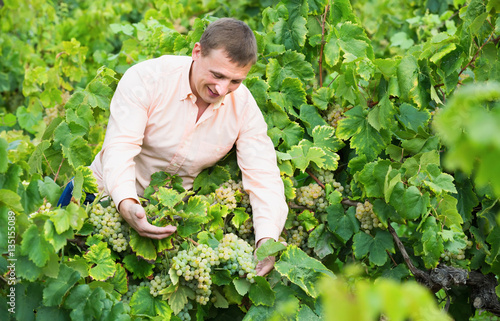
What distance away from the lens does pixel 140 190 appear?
2.27m

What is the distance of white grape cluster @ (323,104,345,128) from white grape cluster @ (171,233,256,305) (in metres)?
0.85

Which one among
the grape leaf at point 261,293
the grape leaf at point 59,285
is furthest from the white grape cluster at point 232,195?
the grape leaf at point 59,285

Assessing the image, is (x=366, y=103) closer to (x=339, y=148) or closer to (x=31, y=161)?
(x=339, y=148)

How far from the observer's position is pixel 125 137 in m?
2.00

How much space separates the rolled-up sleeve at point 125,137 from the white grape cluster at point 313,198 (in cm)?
69

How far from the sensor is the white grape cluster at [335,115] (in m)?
2.44

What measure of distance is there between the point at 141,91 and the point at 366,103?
917 millimetres

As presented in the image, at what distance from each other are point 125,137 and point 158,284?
545 millimetres

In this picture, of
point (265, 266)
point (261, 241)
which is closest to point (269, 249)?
point (265, 266)

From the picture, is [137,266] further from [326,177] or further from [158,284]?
[326,177]

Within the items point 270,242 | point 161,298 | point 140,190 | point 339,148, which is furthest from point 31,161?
point 339,148

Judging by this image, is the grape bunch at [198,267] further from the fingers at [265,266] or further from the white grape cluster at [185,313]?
the fingers at [265,266]

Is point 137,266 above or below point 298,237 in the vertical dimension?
above

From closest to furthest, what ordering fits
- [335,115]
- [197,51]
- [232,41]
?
1. [232,41]
2. [197,51]
3. [335,115]
